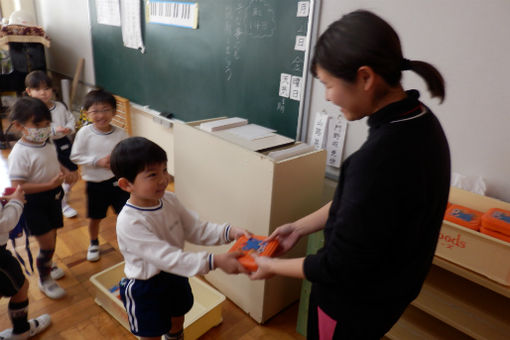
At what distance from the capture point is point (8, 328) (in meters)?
1.73

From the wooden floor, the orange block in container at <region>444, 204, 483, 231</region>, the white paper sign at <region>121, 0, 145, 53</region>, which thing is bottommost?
the wooden floor

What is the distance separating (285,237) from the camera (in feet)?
4.17

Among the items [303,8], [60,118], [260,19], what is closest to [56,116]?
[60,118]

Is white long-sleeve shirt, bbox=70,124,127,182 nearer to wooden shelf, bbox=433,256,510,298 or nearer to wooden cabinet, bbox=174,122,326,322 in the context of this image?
wooden cabinet, bbox=174,122,326,322

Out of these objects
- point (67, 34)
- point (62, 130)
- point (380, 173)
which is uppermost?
point (380, 173)

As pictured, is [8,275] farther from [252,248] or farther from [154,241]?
[252,248]

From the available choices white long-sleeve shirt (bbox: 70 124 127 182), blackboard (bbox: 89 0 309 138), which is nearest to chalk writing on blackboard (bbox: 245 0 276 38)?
blackboard (bbox: 89 0 309 138)

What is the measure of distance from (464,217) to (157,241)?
3.43 feet

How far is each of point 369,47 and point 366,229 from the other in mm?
364

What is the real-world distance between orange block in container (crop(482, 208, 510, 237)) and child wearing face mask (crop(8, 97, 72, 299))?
5.94ft

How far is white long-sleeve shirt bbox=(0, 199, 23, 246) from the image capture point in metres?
1.35

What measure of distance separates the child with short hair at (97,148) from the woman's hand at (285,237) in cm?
116

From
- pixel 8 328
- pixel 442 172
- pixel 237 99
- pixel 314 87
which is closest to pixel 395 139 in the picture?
pixel 442 172

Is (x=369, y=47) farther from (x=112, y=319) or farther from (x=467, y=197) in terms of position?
(x=112, y=319)
